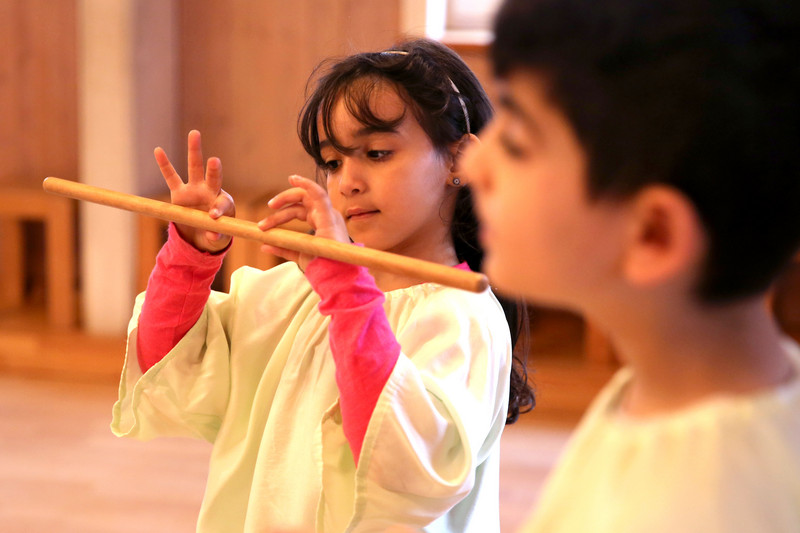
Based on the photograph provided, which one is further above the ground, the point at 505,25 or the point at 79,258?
the point at 505,25

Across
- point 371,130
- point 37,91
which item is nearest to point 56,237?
point 37,91

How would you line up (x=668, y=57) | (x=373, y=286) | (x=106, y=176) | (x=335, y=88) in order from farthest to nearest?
(x=106, y=176)
(x=335, y=88)
(x=373, y=286)
(x=668, y=57)

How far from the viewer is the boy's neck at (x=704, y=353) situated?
502 millimetres

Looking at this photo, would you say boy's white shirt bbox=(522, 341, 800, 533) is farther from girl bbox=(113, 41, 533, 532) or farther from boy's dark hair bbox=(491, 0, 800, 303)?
girl bbox=(113, 41, 533, 532)

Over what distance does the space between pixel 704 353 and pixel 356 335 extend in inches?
16.2

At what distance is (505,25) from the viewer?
496mm

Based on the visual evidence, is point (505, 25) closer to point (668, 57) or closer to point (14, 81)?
point (668, 57)

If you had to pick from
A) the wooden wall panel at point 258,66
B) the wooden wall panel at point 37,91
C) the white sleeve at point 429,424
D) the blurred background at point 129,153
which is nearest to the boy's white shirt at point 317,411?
the white sleeve at point 429,424

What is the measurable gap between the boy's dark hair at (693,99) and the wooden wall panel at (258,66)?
2384mm

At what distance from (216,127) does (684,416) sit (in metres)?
2.64

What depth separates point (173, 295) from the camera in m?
1.04

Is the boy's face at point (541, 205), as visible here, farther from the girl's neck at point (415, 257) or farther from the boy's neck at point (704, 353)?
the girl's neck at point (415, 257)

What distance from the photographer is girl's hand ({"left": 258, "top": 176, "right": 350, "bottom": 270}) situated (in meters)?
0.88

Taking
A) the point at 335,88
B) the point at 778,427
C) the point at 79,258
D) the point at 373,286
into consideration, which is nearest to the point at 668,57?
the point at 778,427
